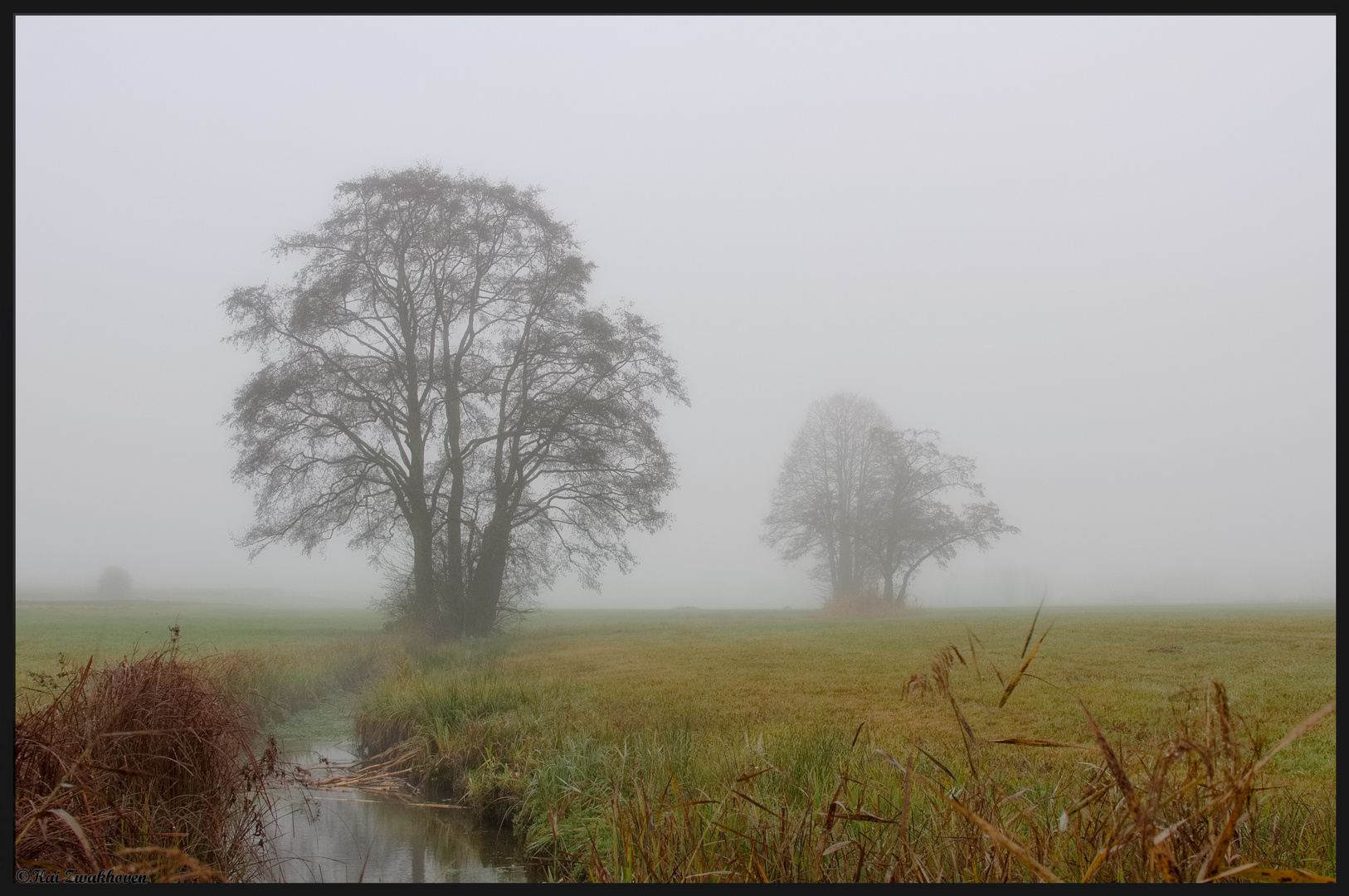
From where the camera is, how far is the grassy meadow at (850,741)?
11.1 ft

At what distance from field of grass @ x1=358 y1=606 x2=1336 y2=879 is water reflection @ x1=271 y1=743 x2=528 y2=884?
35cm

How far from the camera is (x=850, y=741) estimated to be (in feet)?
23.9

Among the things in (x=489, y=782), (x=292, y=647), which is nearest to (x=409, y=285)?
(x=292, y=647)

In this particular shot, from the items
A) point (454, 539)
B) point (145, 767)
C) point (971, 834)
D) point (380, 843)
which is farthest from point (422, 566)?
point (971, 834)

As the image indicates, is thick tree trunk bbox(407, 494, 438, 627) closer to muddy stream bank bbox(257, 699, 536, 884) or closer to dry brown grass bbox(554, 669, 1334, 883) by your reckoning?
muddy stream bank bbox(257, 699, 536, 884)

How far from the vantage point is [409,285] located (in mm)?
20469

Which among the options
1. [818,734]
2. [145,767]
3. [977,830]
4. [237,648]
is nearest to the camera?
[977,830]

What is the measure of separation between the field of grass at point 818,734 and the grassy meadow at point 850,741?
1.3 inches

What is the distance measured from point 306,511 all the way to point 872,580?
25662mm

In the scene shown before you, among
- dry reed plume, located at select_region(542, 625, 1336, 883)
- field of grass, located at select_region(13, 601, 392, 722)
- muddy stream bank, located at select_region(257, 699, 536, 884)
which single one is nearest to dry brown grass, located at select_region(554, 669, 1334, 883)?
dry reed plume, located at select_region(542, 625, 1336, 883)

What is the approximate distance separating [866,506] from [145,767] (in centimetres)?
3331

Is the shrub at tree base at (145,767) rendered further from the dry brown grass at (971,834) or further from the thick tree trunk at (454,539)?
the thick tree trunk at (454,539)

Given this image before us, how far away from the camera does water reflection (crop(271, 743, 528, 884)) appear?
5895 millimetres

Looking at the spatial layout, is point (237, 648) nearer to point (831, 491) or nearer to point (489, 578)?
point (489, 578)
